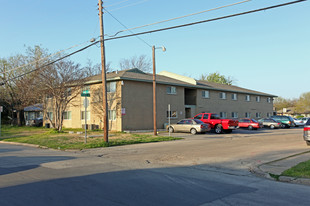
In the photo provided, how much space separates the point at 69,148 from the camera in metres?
16.2

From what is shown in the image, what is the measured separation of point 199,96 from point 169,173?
92.5ft

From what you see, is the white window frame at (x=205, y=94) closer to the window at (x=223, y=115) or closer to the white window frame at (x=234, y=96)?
the window at (x=223, y=115)

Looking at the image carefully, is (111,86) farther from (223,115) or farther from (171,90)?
(223,115)

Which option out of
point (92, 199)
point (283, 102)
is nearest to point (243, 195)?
point (92, 199)

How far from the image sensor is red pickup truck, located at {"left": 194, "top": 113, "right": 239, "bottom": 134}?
26.5m

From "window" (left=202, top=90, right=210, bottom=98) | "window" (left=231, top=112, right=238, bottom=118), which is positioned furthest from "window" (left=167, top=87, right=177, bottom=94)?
"window" (left=231, top=112, right=238, bottom=118)

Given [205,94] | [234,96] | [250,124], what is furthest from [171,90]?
[234,96]

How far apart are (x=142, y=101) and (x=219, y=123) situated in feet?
26.6

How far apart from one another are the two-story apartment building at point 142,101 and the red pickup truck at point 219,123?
206 inches

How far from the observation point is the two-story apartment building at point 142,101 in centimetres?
2775

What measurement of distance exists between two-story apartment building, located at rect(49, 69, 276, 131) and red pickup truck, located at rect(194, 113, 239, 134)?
17.1ft

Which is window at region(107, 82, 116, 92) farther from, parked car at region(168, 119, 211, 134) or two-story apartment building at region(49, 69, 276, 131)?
parked car at region(168, 119, 211, 134)

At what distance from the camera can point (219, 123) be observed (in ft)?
88.7

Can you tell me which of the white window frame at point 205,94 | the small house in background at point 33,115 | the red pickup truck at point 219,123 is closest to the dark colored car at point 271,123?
the white window frame at point 205,94
